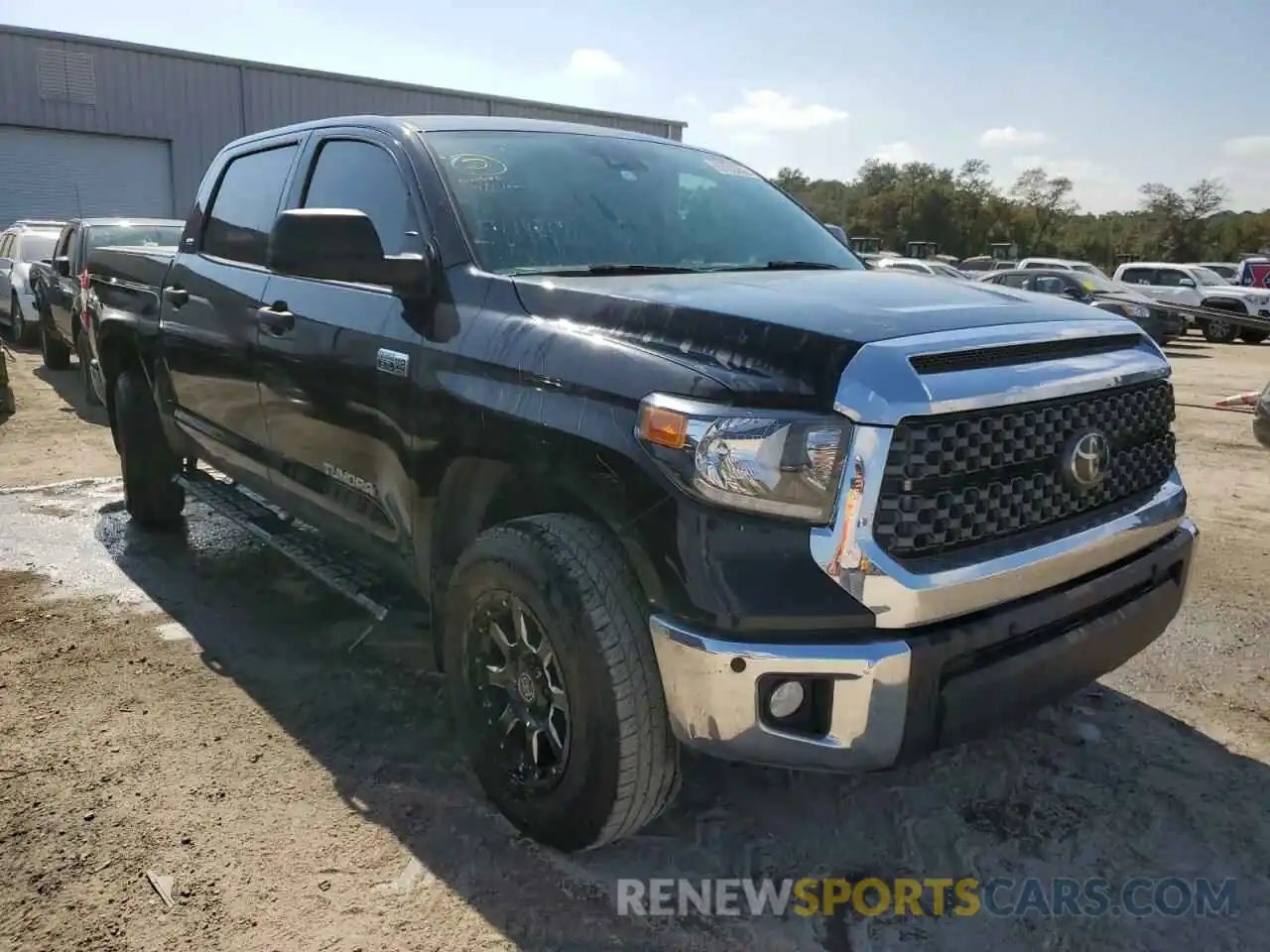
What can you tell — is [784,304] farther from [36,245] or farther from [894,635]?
[36,245]

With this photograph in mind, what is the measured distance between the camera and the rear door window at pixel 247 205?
3979mm

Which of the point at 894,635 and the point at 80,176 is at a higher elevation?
the point at 80,176

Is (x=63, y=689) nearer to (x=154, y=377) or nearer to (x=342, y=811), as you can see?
(x=342, y=811)

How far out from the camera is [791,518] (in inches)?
83.0

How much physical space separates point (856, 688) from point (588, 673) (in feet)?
1.93

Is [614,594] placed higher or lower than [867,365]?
lower

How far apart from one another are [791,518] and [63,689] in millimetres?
2848

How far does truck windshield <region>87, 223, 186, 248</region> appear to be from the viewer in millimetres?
10391

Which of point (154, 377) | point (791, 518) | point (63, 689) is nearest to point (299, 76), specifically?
point (154, 377)

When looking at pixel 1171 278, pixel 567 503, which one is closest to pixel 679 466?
pixel 567 503

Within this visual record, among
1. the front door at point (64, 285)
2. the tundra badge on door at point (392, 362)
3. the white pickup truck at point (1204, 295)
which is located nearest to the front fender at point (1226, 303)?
the white pickup truck at point (1204, 295)

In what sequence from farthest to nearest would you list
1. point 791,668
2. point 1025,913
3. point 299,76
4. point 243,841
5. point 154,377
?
point 299,76, point 154,377, point 243,841, point 1025,913, point 791,668

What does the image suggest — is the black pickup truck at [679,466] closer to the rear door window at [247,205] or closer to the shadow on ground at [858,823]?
the shadow on ground at [858,823]

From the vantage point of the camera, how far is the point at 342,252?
2797 mm
